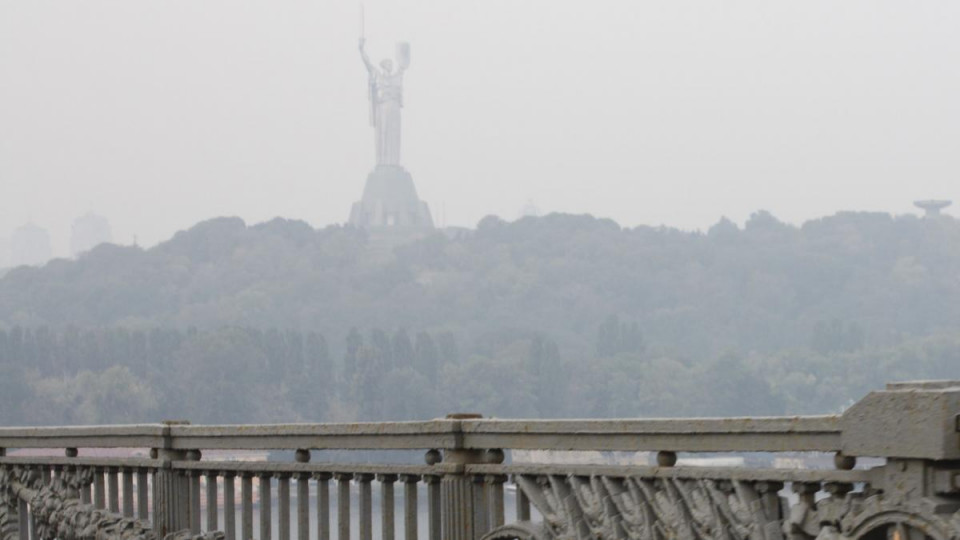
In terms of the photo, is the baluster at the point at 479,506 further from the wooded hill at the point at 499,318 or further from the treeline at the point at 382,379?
the treeline at the point at 382,379

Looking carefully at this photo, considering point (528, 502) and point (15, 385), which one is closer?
point (528, 502)

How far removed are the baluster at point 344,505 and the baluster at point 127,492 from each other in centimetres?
187

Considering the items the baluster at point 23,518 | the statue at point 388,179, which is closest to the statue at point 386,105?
the statue at point 388,179

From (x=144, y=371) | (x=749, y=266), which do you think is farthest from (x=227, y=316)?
(x=749, y=266)

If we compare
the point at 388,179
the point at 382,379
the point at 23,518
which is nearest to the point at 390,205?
the point at 388,179

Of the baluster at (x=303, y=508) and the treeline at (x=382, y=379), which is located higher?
the treeline at (x=382, y=379)

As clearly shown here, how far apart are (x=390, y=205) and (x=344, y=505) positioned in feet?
502

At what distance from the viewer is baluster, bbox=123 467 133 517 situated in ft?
26.9

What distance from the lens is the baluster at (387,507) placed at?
629 cm

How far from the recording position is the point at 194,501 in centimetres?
786

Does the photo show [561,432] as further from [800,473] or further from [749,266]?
[749,266]

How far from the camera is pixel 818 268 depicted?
131000mm

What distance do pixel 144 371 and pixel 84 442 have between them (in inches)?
3555

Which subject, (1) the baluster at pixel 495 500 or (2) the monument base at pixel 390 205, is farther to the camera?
(2) the monument base at pixel 390 205
